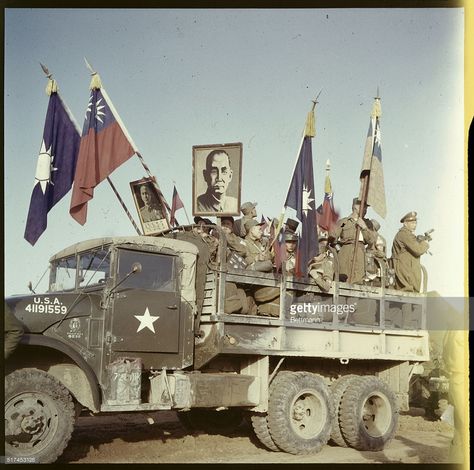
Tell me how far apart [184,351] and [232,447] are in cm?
155

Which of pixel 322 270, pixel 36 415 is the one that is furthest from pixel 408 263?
pixel 36 415

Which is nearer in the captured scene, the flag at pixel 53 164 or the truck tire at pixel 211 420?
the flag at pixel 53 164

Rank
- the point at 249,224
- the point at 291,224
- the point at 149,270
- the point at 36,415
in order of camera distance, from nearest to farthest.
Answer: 1. the point at 36,415
2. the point at 149,270
3. the point at 249,224
4. the point at 291,224

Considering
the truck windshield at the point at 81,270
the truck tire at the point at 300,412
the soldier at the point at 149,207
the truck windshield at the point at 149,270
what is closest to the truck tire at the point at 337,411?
the truck tire at the point at 300,412

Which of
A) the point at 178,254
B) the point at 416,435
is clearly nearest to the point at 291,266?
the point at 178,254

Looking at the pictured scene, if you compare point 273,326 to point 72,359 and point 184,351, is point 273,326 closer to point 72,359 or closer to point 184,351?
point 184,351

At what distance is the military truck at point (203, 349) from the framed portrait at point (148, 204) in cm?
75

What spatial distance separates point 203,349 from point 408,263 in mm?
3515

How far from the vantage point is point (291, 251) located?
348 inches

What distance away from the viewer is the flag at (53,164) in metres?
8.38

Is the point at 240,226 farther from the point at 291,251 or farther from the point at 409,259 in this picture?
the point at 409,259

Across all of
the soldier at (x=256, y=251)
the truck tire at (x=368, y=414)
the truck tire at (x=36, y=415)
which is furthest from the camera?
the truck tire at (x=368, y=414)

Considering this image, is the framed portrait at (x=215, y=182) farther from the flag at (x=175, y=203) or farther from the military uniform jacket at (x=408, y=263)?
the military uniform jacket at (x=408, y=263)

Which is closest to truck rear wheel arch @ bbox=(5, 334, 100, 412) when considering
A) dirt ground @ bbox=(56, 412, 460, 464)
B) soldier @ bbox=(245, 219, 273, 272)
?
dirt ground @ bbox=(56, 412, 460, 464)
